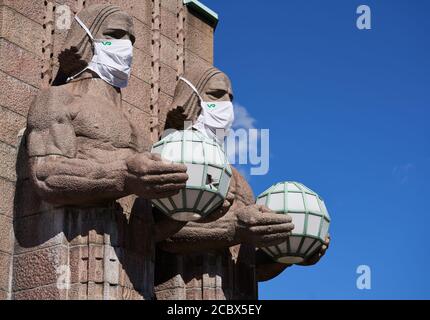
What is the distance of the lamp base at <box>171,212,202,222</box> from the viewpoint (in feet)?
43.2

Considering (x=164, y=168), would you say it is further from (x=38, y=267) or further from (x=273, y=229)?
(x=273, y=229)

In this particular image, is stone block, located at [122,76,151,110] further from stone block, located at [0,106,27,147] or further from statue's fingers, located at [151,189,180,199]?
statue's fingers, located at [151,189,180,199]

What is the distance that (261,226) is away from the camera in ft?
46.2

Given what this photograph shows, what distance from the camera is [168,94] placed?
16.5 meters

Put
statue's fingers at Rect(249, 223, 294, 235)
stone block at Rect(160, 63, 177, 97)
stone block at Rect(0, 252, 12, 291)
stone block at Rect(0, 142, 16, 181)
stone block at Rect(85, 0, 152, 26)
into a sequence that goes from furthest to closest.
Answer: stone block at Rect(160, 63, 177, 97) < stone block at Rect(85, 0, 152, 26) < statue's fingers at Rect(249, 223, 294, 235) < stone block at Rect(0, 142, 16, 181) < stone block at Rect(0, 252, 12, 291)

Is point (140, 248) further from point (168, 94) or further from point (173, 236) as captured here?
point (168, 94)

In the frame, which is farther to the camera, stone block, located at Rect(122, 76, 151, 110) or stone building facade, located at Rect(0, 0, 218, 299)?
stone block, located at Rect(122, 76, 151, 110)

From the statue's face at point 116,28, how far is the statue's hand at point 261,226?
2580mm

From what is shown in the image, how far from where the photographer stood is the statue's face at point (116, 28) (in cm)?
1399

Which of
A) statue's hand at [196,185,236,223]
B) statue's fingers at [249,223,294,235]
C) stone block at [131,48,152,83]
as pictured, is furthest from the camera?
stone block at [131,48,152,83]

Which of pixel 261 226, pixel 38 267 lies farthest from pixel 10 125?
pixel 261 226

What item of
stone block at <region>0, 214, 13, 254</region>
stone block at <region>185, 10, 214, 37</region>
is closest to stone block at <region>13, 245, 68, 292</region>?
stone block at <region>0, 214, 13, 254</region>

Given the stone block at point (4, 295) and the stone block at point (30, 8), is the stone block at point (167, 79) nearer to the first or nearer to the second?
the stone block at point (30, 8)

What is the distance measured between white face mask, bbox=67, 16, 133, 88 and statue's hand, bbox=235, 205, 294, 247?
2280mm
